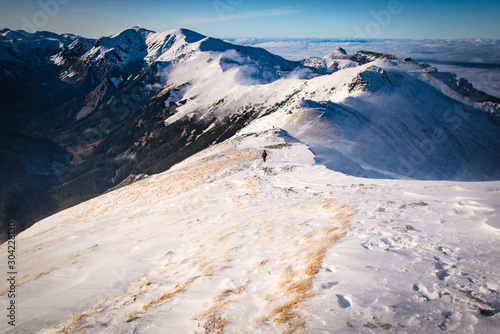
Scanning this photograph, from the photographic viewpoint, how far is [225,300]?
228 inches

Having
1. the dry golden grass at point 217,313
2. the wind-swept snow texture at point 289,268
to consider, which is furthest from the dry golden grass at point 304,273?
the dry golden grass at point 217,313

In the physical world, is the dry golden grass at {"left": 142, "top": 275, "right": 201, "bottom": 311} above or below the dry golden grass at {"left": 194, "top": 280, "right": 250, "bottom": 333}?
below

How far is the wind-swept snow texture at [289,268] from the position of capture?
479 centimetres

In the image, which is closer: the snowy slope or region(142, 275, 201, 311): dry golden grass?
region(142, 275, 201, 311): dry golden grass

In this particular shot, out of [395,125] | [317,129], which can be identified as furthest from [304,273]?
[395,125]

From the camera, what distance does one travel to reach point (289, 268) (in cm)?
675

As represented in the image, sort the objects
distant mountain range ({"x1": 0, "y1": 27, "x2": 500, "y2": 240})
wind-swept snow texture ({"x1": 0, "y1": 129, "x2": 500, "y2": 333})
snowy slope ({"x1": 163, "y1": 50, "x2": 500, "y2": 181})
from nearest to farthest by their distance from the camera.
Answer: wind-swept snow texture ({"x1": 0, "y1": 129, "x2": 500, "y2": 333}), snowy slope ({"x1": 163, "y1": 50, "x2": 500, "y2": 181}), distant mountain range ({"x1": 0, "y1": 27, "x2": 500, "y2": 240})

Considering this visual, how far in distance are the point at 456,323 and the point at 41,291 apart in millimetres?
11056

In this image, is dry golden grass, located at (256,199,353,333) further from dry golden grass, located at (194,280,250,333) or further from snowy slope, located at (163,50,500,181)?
snowy slope, located at (163,50,500,181)

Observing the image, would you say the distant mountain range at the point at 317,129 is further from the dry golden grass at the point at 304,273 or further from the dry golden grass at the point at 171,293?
the dry golden grass at the point at 171,293

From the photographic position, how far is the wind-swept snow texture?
4789 mm

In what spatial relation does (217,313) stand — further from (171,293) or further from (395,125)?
(395,125)

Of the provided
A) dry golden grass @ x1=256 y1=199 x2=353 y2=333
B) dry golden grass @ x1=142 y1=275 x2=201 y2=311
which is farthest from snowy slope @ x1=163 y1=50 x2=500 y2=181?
dry golden grass @ x1=142 y1=275 x2=201 y2=311

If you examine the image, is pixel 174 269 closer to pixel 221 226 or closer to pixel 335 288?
pixel 221 226
